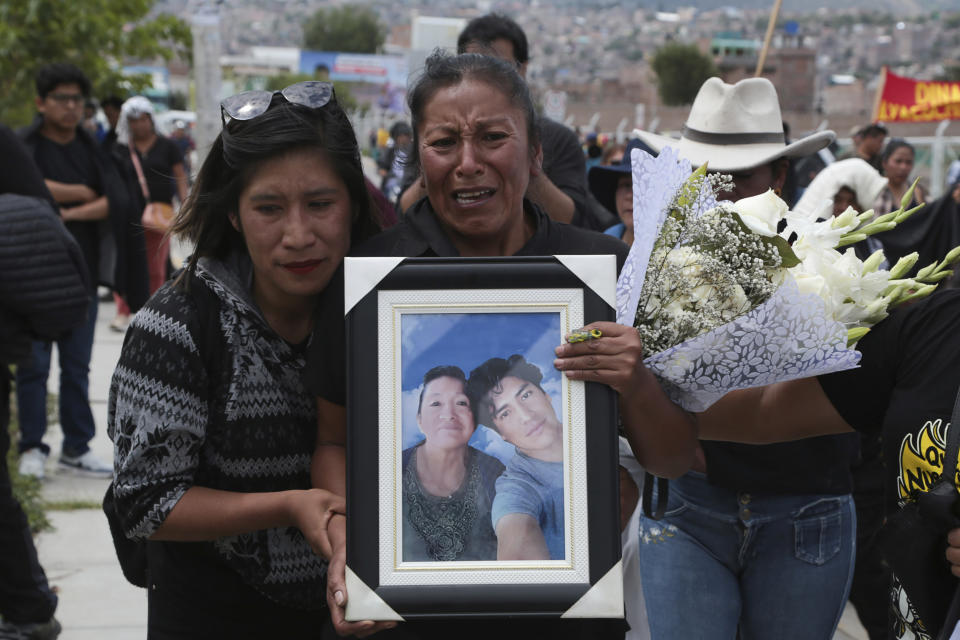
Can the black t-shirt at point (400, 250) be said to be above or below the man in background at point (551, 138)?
below

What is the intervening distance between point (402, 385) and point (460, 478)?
0.62ft

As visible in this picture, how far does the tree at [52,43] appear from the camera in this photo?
11.5 m

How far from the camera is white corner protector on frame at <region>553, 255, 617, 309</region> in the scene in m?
1.95

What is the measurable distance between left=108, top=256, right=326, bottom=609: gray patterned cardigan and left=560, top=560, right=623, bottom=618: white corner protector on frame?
0.79 m

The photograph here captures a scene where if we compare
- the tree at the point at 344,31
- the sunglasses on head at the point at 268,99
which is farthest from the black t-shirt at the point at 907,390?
the tree at the point at 344,31

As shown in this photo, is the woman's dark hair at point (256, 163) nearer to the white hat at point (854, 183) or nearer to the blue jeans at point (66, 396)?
the white hat at point (854, 183)

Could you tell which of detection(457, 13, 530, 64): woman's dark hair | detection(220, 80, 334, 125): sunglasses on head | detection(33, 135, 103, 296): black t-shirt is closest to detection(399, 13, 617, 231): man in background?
detection(457, 13, 530, 64): woman's dark hair

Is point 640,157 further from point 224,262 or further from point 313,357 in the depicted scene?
point 224,262

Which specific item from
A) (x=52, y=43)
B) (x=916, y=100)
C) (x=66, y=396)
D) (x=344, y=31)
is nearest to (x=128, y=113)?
(x=52, y=43)

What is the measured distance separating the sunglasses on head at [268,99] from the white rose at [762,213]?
0.90 meters

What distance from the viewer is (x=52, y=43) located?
11734 mm

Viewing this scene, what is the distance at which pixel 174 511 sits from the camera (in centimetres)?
232

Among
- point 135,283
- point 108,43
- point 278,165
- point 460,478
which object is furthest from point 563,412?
point 108,43

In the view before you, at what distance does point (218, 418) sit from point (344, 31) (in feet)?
455
